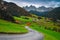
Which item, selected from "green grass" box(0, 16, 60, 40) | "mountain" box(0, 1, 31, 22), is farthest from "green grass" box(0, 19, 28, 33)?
"mountain" box(0, 1, 31, 22)

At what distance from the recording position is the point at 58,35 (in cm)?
2100

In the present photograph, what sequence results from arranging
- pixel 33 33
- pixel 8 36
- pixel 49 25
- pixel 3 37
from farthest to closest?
pixel 33 33 → pixel 49 25 → pixel 8 36 → pixel 3 37

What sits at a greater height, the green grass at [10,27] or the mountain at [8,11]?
the mountain at [8,11]

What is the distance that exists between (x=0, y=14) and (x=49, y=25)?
691cm

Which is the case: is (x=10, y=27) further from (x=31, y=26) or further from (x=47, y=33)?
(x=47, y=33)

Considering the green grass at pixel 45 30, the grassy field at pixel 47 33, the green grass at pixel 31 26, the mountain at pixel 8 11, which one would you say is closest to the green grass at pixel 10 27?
the green grass at pixel 31 26

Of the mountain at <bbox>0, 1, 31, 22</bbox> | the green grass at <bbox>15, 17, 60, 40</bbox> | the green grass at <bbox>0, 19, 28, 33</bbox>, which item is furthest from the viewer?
the green grass at <bbox>15, 17, 60, 40</bbox>

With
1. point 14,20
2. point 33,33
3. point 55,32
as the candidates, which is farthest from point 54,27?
point 14,20

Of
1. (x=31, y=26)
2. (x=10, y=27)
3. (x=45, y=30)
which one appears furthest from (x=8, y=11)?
(x=45, y=30)

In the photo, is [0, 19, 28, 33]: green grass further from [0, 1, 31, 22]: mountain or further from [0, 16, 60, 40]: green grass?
[0, 1, 31, 22]: mountain

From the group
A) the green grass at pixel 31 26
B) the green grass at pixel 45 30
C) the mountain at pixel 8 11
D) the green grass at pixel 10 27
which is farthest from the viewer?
the green grass at pixel 45 30

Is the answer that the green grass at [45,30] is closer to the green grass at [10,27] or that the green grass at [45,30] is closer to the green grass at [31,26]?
the green grass at [31,26]

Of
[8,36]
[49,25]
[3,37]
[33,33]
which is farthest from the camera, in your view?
[33,33]

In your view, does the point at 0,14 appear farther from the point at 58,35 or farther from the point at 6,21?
the point at 58,35
